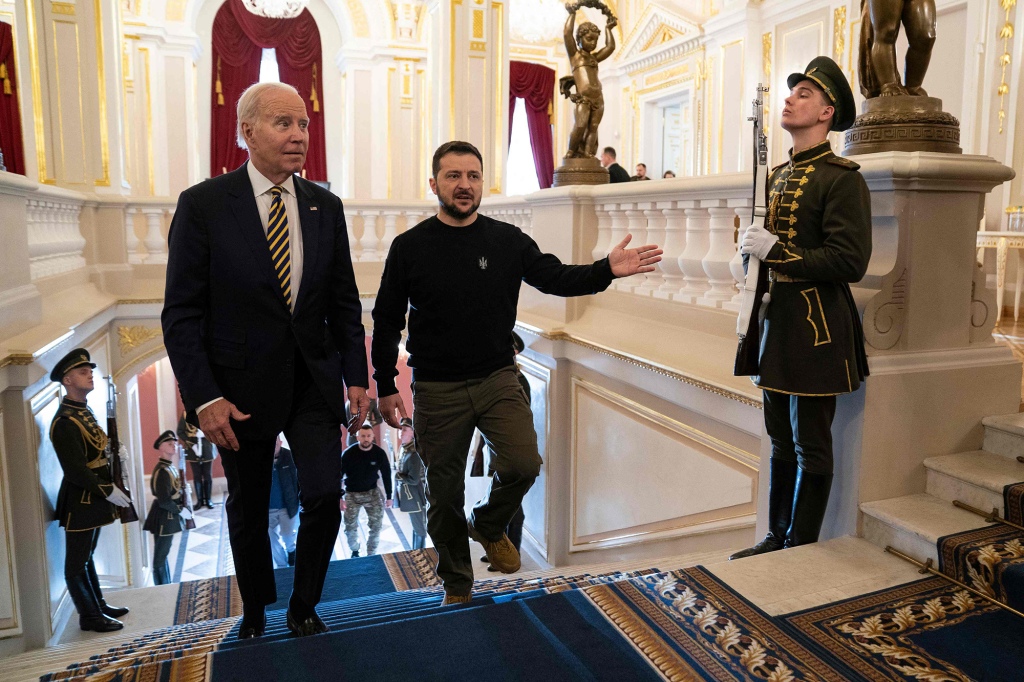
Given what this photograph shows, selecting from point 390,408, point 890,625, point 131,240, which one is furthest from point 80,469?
point 890,625

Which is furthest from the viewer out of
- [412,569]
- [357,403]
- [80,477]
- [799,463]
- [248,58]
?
[248,58]

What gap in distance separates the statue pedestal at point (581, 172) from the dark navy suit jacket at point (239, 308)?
10.2ft

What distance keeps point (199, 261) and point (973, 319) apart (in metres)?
2.65

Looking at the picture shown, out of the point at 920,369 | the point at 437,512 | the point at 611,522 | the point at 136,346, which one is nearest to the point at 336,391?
the point at 437,512

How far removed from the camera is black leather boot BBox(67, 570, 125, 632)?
4.79 meters

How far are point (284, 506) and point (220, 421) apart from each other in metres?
5.06

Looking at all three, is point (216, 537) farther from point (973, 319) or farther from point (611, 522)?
point (973, 319)

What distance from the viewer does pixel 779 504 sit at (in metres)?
2.82

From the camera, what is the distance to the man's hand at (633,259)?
2.80 metres

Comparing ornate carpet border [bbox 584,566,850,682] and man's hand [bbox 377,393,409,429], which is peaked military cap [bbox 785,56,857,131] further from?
man's hand [bbox 377,393,409,429]

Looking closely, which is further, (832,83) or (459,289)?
(459,289)

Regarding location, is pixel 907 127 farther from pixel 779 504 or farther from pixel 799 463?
pixel 779 504

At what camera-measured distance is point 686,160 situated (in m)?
13.1

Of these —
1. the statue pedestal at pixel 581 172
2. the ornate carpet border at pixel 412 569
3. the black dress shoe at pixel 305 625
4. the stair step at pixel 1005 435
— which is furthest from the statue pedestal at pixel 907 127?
the ornate carpet border at pixel 412 569
